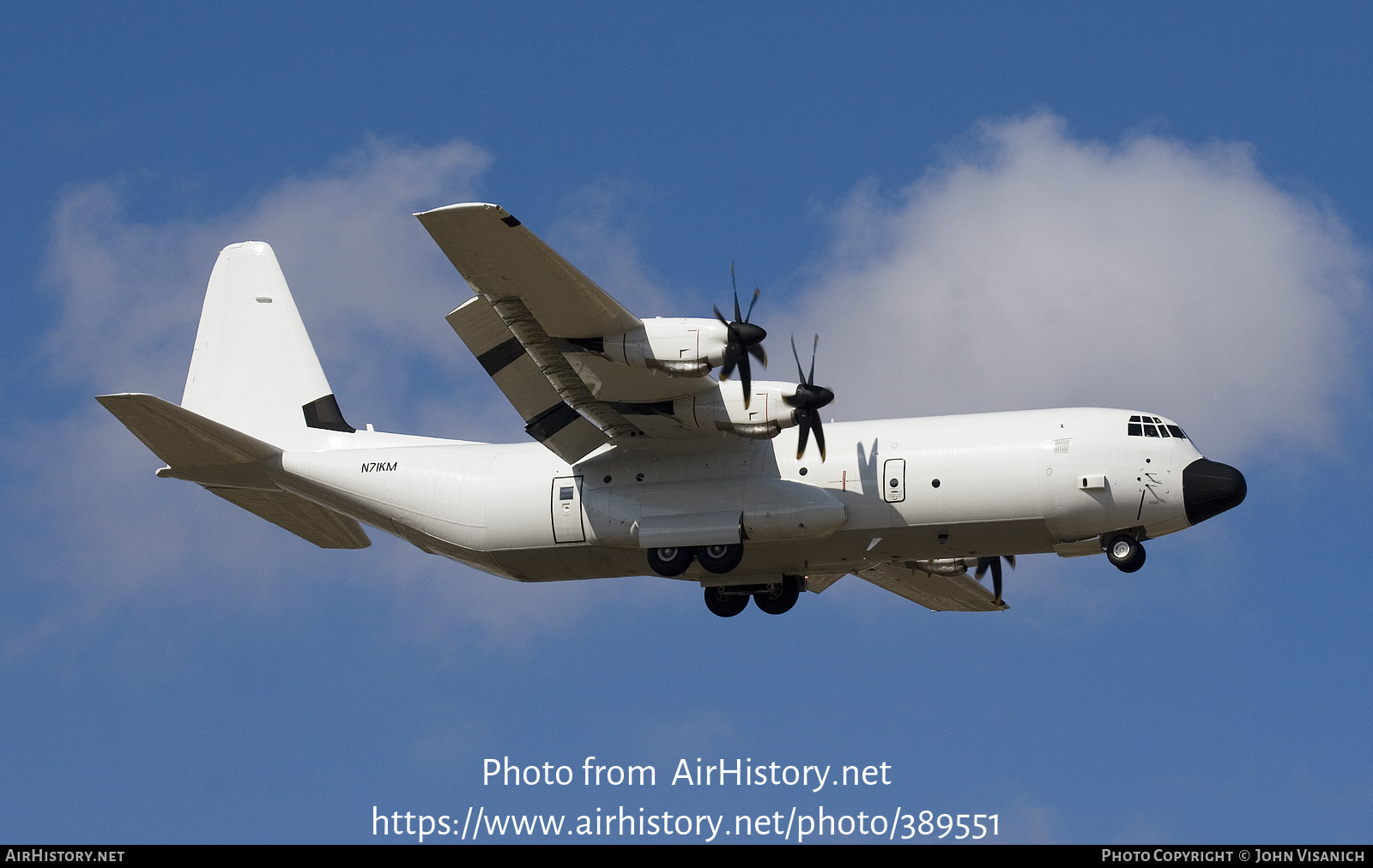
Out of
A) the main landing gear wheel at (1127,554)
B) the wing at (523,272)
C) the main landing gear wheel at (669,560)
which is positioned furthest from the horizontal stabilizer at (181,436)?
the main landing gear wheel at (1127,554)

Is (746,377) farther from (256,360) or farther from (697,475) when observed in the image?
(256,360)

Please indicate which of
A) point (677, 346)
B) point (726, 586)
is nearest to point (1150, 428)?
point (726, 586)

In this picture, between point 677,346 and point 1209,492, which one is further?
point 1209,492

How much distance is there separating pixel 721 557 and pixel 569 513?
8.64 feet

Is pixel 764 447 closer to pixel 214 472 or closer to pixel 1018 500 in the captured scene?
pixel 1018 500

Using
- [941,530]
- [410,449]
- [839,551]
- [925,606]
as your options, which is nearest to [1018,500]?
[941,530]

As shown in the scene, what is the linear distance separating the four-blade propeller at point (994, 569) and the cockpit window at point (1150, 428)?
3476 millimetres

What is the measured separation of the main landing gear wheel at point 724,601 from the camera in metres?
28.4

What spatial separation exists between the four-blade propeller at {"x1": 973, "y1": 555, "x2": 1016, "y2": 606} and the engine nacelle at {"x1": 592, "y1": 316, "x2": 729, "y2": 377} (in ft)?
23.1

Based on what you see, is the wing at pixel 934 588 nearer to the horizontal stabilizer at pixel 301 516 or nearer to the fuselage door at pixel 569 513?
the fuselage door at pixel 569 513

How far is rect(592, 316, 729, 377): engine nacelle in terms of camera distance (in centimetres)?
2373

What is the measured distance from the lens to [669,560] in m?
26.3

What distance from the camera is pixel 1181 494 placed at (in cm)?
2514
